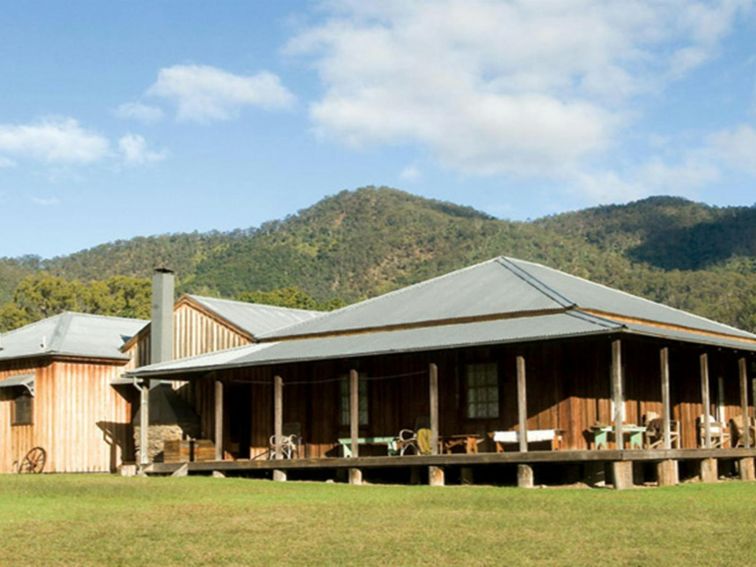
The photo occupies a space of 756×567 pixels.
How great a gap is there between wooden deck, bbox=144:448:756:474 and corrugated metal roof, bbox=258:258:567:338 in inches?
154

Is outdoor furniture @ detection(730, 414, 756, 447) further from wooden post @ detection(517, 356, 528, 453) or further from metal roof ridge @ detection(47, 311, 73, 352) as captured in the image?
metal roof ridge @ detection(47, 311, 73, 352)

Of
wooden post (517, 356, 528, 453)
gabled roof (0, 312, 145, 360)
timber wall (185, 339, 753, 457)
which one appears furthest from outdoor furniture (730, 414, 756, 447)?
gabled roof (0, 312, 145, 360)

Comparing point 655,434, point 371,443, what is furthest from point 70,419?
point 655,434

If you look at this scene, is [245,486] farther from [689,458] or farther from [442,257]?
[442,257]

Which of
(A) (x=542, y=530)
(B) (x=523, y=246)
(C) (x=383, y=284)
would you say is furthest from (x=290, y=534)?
(B) (x=523, y=246)

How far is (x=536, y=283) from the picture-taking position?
2783 cm

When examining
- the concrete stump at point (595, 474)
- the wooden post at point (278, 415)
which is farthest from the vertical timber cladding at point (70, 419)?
the concrete stump at point (595, 474)

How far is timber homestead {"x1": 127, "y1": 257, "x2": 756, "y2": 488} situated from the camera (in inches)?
936

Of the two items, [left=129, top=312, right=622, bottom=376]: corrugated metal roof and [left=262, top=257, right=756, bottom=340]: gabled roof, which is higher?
[left=262, top=257, right=756, bottom=340]: gabled roof

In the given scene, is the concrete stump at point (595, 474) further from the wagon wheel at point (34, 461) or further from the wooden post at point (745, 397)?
the wagon wheel at point (34, 461)

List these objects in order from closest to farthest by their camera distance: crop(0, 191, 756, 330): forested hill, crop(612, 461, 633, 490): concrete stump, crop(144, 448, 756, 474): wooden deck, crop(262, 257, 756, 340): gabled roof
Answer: crop(612, 461, 633, 490): concrete stump → crop(144, 448, 756, 474): wooden deck → crop(262, 257, 756, 340): gabled roof → crop(0, 191, 756, 330): forested hill

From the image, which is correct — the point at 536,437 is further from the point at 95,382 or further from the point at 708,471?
the point at 95,382

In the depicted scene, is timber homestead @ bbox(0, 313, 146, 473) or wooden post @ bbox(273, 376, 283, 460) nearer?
wooden post @ bbox(273, 376, 283, 460)

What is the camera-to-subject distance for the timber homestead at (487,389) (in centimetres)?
2377
